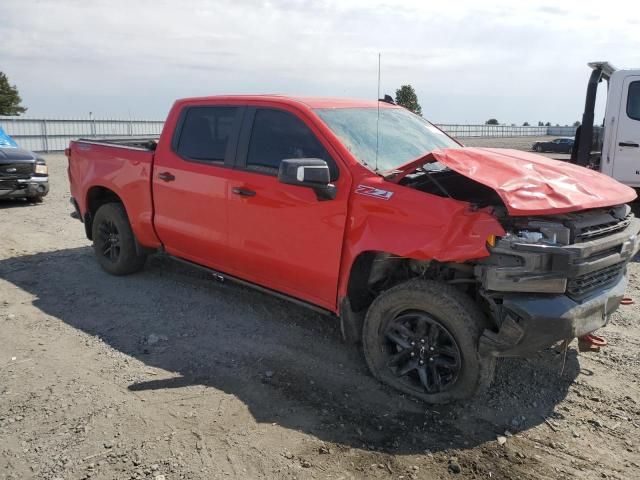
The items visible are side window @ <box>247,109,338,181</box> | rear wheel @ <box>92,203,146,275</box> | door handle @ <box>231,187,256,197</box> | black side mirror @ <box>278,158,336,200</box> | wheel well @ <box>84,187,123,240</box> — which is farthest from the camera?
wheel well @ <box>84,187,123,240</box>

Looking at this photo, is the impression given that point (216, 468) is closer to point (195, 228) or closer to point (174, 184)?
point (195, 228)

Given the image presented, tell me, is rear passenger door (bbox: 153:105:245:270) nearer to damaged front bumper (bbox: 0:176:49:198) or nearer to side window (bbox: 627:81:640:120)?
side window (bbox: 627:81:640:120)

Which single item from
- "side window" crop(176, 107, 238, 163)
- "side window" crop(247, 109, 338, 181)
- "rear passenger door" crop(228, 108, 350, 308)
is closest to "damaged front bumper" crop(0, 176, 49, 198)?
"side window" crop(176, 107, 238, 163)

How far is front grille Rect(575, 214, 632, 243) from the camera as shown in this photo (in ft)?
10.8

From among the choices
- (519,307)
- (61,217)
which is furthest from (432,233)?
(61,217)

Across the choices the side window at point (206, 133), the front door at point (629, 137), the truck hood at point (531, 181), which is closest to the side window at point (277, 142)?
the side window at point (206, 133)

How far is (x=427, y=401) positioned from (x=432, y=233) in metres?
1.09

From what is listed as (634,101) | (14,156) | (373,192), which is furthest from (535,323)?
(14,156)

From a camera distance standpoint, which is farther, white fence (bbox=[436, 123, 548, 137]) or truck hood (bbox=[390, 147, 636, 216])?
white fence (bbox=[436, 123, 548, 137])

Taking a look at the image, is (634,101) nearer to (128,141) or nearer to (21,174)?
(128,141)

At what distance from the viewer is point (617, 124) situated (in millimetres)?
8008

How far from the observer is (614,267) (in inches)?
143

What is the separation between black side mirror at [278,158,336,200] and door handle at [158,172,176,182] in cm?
179

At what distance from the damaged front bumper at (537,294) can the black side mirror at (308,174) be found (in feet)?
3.79
